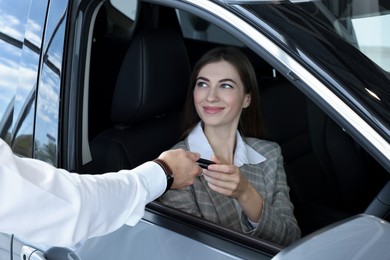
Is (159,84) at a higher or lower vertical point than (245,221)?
higher

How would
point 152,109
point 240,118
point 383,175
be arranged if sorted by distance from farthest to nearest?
point 383,175 → point 240,118 → point 152,109

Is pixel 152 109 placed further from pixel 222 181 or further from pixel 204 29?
pixel 204 29

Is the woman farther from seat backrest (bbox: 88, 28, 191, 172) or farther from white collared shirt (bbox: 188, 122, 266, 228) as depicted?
seat backrest (bbox: 88, 28, 191, 172)

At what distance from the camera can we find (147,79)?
7.20 feet

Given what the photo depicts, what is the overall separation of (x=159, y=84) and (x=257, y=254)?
0.96 meters

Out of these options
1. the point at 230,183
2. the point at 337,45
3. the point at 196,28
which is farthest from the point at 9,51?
the point at 196,28

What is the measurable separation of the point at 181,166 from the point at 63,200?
42 cm

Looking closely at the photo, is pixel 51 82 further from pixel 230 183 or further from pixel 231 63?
pixel 231 63

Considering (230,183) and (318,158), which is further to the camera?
(318,158)

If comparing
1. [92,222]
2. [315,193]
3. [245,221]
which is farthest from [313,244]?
[315,193]

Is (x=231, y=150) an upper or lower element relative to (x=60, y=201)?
lower

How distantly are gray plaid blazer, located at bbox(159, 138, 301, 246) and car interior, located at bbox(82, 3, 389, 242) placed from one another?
0.71 feet

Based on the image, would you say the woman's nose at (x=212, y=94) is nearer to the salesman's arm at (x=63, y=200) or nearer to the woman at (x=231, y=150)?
the woman at (x=231, y=150)

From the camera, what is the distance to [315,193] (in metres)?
2.86
